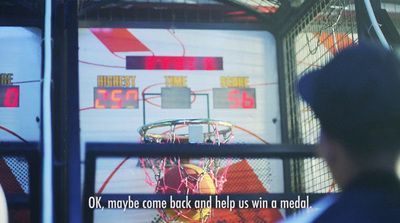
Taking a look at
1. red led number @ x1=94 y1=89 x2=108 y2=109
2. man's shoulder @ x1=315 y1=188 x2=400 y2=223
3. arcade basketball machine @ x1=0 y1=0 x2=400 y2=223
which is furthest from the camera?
red led number @ x1=94 y1=89 x2=108 y2=109

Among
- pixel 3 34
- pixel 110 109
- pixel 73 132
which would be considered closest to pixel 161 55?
pixel 110 109

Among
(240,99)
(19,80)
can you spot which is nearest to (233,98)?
(240,99)

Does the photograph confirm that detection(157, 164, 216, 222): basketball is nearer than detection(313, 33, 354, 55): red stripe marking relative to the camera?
No

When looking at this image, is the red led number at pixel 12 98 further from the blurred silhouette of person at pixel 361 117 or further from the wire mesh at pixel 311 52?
the blurred silhouette of person at pixel 361 117

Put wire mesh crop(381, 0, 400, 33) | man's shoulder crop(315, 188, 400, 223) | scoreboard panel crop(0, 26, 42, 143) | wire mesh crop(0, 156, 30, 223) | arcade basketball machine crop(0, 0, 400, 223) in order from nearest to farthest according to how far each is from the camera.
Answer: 1. man's shoulder crop(315, 188, 400, 223)
2. wire mesh crop(0, 156, 30, 223)
3. arcade basketball machine crop(0, 0, 400, 223)
4. scoreboard panel crop(0, 26, 42, 143)
5. wire mesh crop(381, 0, 400, 33)

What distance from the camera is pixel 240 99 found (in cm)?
467

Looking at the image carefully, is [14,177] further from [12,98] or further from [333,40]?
[333,40]

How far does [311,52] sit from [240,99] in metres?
0.80

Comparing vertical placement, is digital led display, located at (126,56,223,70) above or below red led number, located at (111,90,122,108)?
above

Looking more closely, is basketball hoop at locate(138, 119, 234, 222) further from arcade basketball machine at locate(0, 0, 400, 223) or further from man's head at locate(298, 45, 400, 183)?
man's head at locate(298, 45, 400, 183)

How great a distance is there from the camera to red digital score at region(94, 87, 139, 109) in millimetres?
4480

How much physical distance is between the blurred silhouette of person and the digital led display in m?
3.65

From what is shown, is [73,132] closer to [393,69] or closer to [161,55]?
[393,69]

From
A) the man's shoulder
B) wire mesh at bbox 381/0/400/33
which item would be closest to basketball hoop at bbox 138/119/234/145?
wire mesh at bbox 381/0/400/33
